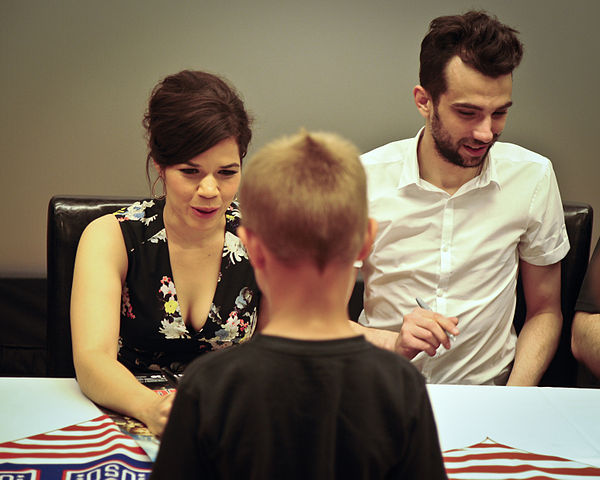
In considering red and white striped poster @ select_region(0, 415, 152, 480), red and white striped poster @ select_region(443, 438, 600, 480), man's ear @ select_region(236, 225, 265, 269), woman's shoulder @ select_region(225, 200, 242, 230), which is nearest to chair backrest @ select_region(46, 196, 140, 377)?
woman's shoulder @ select_region(225, 200, 242, 230)

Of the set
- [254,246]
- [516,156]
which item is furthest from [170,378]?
[516,156]

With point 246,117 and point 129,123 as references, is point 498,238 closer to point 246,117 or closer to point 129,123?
point 246,117

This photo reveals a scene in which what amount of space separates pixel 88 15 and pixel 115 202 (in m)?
1.14

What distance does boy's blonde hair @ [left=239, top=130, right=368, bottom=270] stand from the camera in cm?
73

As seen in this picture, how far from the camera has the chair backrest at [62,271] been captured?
6.33ft

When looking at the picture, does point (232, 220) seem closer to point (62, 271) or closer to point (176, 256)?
point (176, 256)

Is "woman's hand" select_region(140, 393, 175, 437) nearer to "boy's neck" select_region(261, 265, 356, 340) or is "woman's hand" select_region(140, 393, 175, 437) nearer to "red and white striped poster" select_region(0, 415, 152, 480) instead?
"red and white striped poster" select_region(0, 415, 152, 480)

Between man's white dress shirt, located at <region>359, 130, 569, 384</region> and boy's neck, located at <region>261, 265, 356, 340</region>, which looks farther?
man's white dress shirt, located at <region>359, 130, 569, 384</region>

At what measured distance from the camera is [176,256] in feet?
5.87

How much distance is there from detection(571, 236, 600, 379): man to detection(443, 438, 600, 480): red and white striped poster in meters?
0.70

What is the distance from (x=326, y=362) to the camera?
73 cm

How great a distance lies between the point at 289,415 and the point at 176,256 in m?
1.12

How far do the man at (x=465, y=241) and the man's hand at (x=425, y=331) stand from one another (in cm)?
41

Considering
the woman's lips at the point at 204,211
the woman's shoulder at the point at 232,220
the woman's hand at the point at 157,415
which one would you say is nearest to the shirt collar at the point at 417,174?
the woman's shoulder at the point at 232,220
